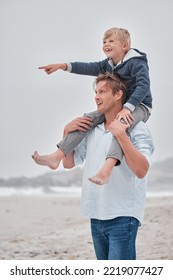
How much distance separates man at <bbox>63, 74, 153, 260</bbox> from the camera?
121cm

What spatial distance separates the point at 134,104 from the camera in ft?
4.29

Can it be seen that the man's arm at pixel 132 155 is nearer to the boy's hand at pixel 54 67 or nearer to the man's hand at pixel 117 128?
the man's hand at pixel 117 128

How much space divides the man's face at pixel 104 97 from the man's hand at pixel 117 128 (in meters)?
0.07

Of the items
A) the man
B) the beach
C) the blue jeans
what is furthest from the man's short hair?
the beach

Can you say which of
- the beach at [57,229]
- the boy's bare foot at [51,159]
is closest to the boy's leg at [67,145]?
the boy's bare foot at [51,159]

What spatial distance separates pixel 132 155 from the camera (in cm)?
119

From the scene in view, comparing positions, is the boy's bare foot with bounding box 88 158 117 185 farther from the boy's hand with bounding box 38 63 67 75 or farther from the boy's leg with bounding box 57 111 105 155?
the boy's hand with bounding box 38 63 67 75

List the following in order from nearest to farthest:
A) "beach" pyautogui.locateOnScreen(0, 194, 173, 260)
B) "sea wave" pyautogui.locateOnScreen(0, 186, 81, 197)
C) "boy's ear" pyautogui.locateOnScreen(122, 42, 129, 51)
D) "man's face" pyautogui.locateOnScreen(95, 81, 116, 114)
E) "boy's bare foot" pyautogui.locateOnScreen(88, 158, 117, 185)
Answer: "boy's bare foot" pyautogui.locateOnScreen(88, 158, 117, 185), "man's face" pyautogui.locateOnScreen(95, 81, 116, 114), "boy's ear" pyautogui.locateOnScreen(122, 42, 129, 51), "beach" pyautogui.locateOnScreen(0, 194, 173, 260), "sea wave" pyautogui.locateOnScreen(0, 186, 81, 197)

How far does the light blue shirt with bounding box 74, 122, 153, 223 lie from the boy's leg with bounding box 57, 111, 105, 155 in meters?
0.04

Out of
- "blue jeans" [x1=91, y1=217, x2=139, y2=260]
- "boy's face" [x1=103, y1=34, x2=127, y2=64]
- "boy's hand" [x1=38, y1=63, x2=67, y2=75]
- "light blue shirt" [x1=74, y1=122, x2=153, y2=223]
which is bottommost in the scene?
"blue jeans" [x1=91, y1=217, x2=139, y2=260]

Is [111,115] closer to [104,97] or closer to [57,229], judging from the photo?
[104,97]

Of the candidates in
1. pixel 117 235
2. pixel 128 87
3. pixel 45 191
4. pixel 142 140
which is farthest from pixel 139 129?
pixel 45 191

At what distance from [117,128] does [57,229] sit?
6.89 feet
